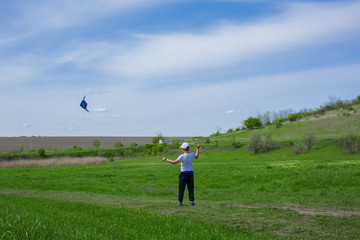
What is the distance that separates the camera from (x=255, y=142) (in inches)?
2672

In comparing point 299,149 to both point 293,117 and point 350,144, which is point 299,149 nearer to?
→ point 350,144

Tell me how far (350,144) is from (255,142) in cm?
1738

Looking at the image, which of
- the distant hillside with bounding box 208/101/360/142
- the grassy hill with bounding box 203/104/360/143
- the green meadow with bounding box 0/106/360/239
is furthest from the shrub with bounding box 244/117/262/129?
the green meadow with bounding box 0/106/360/239

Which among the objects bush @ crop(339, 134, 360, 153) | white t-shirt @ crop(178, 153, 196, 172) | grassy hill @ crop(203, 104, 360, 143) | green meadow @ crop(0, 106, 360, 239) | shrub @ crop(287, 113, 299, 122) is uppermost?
shrub @ crop(287, 113, 299, 122)

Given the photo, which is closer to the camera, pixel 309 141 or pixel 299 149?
pixel 299 149

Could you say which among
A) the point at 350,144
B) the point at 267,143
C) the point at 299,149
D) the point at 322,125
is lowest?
the point at 299,149

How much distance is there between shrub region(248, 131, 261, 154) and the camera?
Result: 67812 millimetres

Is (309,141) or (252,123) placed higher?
(252,123)

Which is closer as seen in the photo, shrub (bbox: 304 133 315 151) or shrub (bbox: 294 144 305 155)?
shrub (bbox: 294 144 305 155)

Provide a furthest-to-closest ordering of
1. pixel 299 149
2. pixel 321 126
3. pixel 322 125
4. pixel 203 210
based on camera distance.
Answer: pixel 322 125
pixel 321 126
pixel 299 149
pixel 203 210


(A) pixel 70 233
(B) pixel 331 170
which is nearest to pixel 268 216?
(A) pixel 70 233

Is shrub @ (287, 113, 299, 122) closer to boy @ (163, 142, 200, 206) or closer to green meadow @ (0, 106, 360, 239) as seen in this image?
green meadow @ (0, 106, 360, 239)

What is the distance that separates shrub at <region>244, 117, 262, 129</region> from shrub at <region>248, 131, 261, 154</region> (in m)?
35.9

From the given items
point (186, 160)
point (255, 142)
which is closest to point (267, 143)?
point (255, 142)
